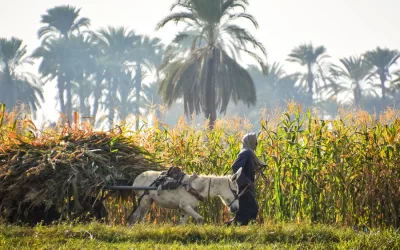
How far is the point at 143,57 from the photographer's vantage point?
7538cm

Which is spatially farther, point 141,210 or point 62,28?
point 62,28

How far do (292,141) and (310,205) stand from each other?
1.16 meters

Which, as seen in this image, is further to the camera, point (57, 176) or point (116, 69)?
point (116, 69)

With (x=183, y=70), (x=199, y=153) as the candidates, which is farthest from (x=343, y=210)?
(x=183, y=70)

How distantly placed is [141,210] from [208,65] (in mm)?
25340

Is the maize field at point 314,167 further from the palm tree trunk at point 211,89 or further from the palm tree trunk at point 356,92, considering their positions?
the palm tree trunk at point 356,92

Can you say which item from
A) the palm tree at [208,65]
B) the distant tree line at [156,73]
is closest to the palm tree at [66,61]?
the distant tree line at [156,73]

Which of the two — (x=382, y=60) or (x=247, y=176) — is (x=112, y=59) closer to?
(x=382, y=60)

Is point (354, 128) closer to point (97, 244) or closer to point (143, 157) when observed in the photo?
point (143, 157)

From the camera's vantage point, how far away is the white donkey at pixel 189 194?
10828mm

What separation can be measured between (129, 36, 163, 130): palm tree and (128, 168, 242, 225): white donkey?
62.8 metres

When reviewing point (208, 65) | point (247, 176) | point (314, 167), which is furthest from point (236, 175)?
point (208, 65)

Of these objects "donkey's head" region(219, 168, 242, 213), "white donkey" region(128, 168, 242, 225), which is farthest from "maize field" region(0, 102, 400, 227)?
"donkey's head" region(219, 168, 242, 213)

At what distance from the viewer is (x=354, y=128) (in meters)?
12.7
